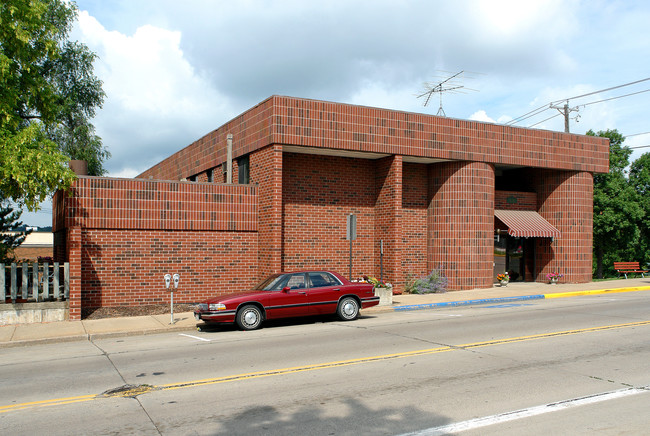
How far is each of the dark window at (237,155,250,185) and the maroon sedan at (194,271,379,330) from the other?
7.46 meters

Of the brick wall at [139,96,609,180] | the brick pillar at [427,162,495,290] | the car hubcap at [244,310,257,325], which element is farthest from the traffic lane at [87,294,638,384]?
the brick wall at [139,96,609,180]

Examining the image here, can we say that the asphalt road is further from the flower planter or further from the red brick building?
the red brick building

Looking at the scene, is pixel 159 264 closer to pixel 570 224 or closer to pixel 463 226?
pixel 463 226

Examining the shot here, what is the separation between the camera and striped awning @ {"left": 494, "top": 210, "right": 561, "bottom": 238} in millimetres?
22870

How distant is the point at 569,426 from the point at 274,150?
13857 millimetres

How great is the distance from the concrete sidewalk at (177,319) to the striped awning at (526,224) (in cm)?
224

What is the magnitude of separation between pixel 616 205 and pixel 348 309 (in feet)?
92.0

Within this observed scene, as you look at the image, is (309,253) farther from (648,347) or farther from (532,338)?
(648,347)

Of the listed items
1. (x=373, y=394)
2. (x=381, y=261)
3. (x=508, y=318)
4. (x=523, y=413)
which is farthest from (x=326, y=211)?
(x=523, y=413)

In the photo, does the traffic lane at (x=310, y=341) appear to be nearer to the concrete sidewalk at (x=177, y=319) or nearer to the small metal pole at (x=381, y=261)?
the concrete sidewalk at (x=177, y=319)

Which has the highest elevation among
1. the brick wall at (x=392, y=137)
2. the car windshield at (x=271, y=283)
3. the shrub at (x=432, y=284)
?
the brick wall at (x=392, y=137)

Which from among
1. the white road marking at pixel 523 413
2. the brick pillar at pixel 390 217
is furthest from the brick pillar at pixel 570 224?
the white road marking at pixel 523 413

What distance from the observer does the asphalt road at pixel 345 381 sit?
6.04 meters

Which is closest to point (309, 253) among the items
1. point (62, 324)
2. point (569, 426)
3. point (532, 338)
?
point (62, 324)
